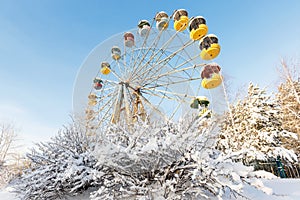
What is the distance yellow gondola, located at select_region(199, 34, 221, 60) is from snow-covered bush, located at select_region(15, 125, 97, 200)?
11.0 feet

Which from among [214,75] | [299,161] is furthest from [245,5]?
[299,161]

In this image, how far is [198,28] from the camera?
5098 mm

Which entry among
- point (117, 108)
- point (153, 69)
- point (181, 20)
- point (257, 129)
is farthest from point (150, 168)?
point (257, 129)

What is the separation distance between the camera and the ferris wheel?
5.11 meters

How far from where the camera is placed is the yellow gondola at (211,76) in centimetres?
473

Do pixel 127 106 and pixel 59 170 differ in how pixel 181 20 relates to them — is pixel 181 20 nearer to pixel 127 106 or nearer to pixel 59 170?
pixel 127 106

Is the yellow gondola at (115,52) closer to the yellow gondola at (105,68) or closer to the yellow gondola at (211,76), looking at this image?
the yellow gondola at (105,68)

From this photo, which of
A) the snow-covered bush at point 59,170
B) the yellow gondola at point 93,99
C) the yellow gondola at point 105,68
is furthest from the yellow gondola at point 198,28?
the snow-covered bush at point 59,170

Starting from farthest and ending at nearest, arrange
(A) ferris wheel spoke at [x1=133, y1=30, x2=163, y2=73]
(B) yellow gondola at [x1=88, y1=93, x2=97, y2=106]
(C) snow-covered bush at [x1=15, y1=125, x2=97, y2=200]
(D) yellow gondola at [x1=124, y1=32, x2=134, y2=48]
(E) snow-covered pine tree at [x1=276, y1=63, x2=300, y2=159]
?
Result: 1. (E) snow-covered pine tree at [x1=276, y1=63, x2=300, y2=159]
2. (A) ferris wheel spoke at [x1=133, y1=30, x2=163, y2=73]
3. (D) yellow gondola at [x1=124, y1=32, x2=134, y2=48]
4. (B) yellow gondola at [x1=88, y1=93, x2=97, y2=106]
5. (C) snow-covered bush at [x1=15, y1=125, x2=97, y2=200]

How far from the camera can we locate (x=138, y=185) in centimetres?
264

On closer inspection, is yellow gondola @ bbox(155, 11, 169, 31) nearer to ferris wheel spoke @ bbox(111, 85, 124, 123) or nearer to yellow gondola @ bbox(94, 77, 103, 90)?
ferris wheel spoke @ bbox(111, 85, 124, 123)

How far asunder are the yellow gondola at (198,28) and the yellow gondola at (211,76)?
0.82m

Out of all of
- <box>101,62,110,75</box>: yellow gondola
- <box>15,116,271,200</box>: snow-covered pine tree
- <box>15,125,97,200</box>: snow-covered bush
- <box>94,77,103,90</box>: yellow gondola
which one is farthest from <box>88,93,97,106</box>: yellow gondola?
<box>15,116,271,200</box>: snow-covered pine tree

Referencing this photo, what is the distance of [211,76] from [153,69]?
210 centimetres
